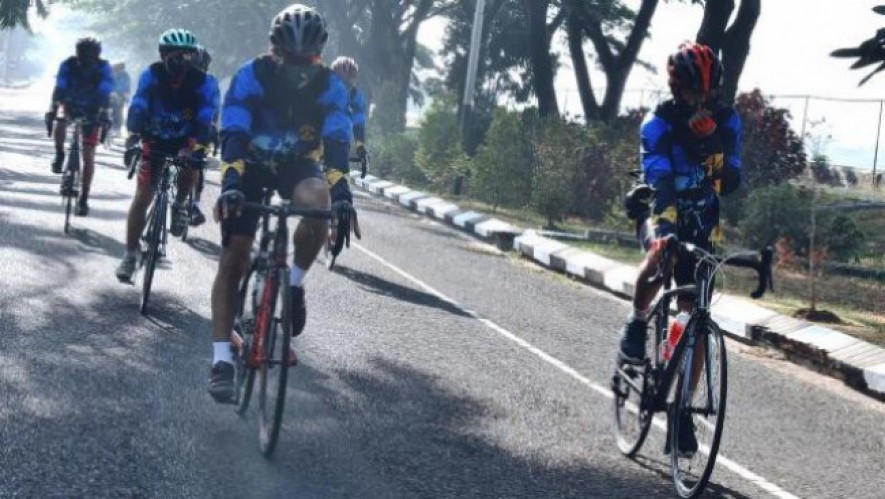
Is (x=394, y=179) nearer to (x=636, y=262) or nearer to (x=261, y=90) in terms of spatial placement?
(x=636, y=262)

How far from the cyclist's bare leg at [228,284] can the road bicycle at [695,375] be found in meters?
2.04

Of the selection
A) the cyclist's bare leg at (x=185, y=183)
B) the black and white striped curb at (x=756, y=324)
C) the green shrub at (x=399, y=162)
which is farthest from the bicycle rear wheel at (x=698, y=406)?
the green shrub at (x=399, y=162)

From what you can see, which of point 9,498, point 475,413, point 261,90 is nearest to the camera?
point 9,498

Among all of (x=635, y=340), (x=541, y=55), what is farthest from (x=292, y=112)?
(x=541, y=55)

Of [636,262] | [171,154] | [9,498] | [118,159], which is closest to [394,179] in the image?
[118,159]

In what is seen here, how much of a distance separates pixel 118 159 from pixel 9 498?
2547cm

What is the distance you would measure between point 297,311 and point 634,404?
1873 mm

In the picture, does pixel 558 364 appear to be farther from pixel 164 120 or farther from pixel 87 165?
pixel 87 165

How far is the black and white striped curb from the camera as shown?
1075cm

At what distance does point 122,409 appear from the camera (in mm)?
7023

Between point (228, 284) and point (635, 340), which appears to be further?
point (635, 340)

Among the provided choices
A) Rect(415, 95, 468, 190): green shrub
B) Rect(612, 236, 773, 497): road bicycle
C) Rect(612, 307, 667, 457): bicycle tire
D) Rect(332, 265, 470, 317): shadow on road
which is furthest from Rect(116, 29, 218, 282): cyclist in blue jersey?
Rect(415, 95, 468, 190): green shrub

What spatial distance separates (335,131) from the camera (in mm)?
6918

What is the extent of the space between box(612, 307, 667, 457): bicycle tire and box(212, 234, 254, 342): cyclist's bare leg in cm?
205
